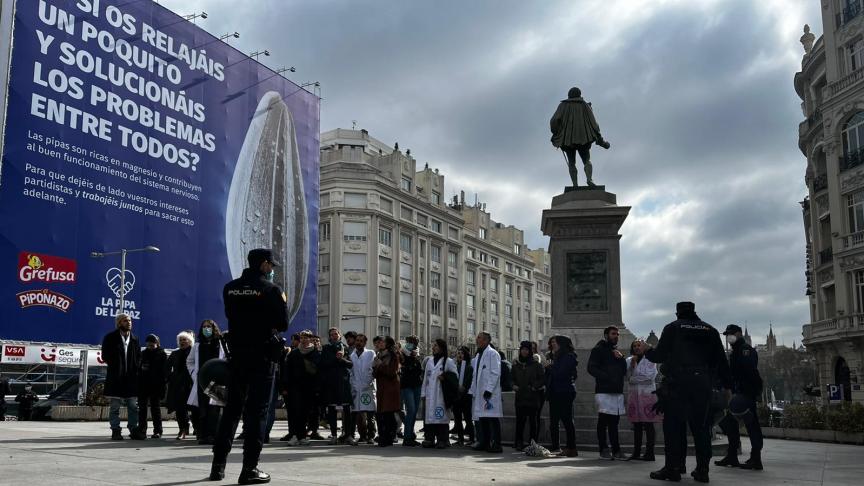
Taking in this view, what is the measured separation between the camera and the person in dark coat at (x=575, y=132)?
583 inches

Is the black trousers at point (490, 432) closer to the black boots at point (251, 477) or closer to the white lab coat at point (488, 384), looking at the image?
the white lab coat at point (488, 384)

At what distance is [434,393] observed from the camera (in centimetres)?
1223

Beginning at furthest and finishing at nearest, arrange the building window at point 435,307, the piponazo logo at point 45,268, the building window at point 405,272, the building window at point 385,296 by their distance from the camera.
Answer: the building window at point 435,307, the building window at point 405,272, the building window at point 385,296, the piponazo logo at point 45,268

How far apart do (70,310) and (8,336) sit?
2542 millimetres

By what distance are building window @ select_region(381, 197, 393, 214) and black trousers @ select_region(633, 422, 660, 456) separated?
2402 inches

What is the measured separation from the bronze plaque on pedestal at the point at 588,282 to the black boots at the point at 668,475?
5516 millimetres

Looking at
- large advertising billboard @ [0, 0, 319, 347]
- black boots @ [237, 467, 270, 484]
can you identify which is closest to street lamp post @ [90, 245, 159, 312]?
large advertising billboard @ [0, 0, 319, 347]

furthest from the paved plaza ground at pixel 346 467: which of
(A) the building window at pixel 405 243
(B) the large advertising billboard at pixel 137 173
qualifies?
(A) the building window at pixel 405 243

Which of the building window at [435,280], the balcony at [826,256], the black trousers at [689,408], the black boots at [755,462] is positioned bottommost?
the black boots at [755,462]

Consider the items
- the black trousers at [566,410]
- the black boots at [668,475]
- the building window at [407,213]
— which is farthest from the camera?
the building window at [407,213]

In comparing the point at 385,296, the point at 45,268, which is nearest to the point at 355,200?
the point at 385,296

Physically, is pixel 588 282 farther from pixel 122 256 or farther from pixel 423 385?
pixel 122 256

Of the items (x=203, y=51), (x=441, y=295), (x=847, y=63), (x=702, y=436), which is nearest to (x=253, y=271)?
(x=702, y=436)

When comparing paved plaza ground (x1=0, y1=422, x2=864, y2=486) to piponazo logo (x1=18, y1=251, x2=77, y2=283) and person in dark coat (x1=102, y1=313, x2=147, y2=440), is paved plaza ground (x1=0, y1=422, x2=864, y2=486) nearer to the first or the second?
person in dark coat (x1=102, y1=313, x2=147, y2=440)
